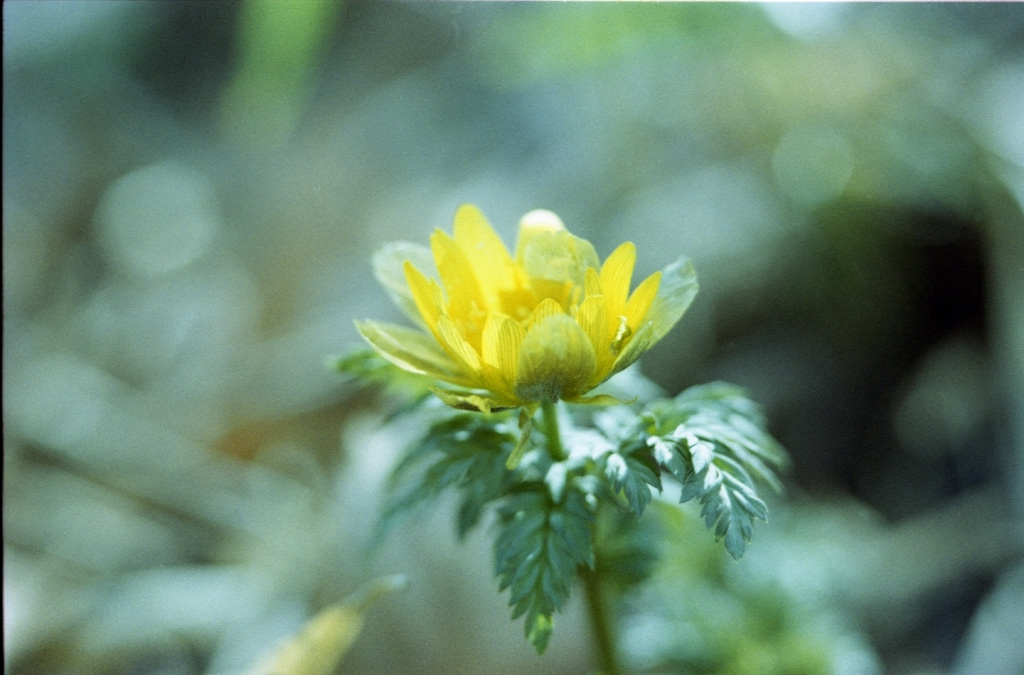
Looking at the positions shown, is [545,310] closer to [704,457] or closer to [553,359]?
[553,359]

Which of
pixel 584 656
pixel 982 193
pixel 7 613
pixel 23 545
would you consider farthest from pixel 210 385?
pixel 982 193

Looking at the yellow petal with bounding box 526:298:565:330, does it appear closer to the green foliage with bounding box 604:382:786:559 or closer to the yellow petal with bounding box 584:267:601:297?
the yellow petal with bounding box 584:267:601:297

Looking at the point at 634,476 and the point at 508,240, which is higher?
the point at 508,240

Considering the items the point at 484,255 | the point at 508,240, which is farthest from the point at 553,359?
the point at 508,240

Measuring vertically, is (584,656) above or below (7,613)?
below

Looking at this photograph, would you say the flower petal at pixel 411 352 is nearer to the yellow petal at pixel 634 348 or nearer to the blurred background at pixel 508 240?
the yellow petal at pixel 634 348

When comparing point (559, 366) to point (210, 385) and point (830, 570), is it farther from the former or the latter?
point (210, 385)
